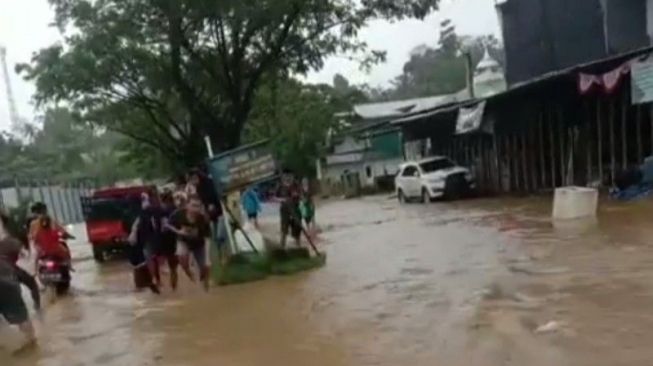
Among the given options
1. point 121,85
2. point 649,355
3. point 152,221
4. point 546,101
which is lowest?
point 649,355

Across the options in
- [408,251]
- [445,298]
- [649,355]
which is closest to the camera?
[649,355]

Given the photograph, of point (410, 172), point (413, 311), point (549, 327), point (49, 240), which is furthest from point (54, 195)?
point (549, 327)

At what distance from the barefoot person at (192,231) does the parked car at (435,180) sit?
20.7 m

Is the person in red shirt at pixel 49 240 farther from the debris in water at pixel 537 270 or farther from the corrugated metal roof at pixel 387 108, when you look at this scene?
the corrugated metal roof at pixel 387 108

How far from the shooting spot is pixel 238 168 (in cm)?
1476

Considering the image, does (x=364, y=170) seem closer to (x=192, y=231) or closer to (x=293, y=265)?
(x=293, y=265)

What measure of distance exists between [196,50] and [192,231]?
15914 millimetres

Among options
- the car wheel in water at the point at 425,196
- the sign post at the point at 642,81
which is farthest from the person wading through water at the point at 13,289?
the car wheel in water at the point at 425,196

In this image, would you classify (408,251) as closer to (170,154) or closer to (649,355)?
(649,355)

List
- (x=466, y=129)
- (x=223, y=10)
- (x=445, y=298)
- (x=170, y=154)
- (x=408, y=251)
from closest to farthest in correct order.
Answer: (x=445, y=298) → (x=408, y=251) → (x=223, y=10) → (x=466, y=129) → (x=170, y=154)

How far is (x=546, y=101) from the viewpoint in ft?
92.9

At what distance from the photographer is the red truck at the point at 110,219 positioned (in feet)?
78.1

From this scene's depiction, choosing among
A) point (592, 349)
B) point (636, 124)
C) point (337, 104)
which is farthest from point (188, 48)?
point (337, 104)

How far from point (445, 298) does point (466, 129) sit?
1940cm
